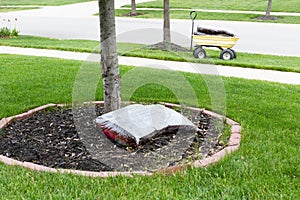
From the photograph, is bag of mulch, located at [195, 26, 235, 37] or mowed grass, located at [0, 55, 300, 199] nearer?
mowed grass, located at [0, 55, 300, 199]

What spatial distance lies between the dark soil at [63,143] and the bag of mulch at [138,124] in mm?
82

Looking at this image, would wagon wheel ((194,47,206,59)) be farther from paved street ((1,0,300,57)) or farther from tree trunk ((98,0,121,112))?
tree trunk ((98,0,121,112))

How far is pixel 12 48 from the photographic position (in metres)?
11.0

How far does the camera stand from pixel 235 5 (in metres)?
23.8

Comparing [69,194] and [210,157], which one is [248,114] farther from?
[69,194]

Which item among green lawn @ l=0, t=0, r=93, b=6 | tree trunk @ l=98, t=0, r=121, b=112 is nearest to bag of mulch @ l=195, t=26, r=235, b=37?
tree trunk @ l=98, t=0, r=121, b=112

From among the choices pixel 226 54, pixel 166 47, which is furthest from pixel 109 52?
pixel 166 47

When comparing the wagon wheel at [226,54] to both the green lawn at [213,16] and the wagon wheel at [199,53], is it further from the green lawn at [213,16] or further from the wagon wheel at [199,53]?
the green lawn at [213,16]

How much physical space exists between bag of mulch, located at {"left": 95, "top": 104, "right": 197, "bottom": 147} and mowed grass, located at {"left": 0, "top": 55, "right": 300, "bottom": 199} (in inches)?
25.9

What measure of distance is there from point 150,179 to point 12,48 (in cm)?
872

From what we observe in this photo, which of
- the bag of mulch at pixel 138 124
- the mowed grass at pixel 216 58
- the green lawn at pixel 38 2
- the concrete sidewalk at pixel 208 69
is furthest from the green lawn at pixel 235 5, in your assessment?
the bag of mulch at pixel 138 124

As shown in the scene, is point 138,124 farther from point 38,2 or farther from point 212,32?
point 38,2

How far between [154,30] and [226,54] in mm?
1938

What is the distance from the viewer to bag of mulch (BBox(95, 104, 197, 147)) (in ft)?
12.9
